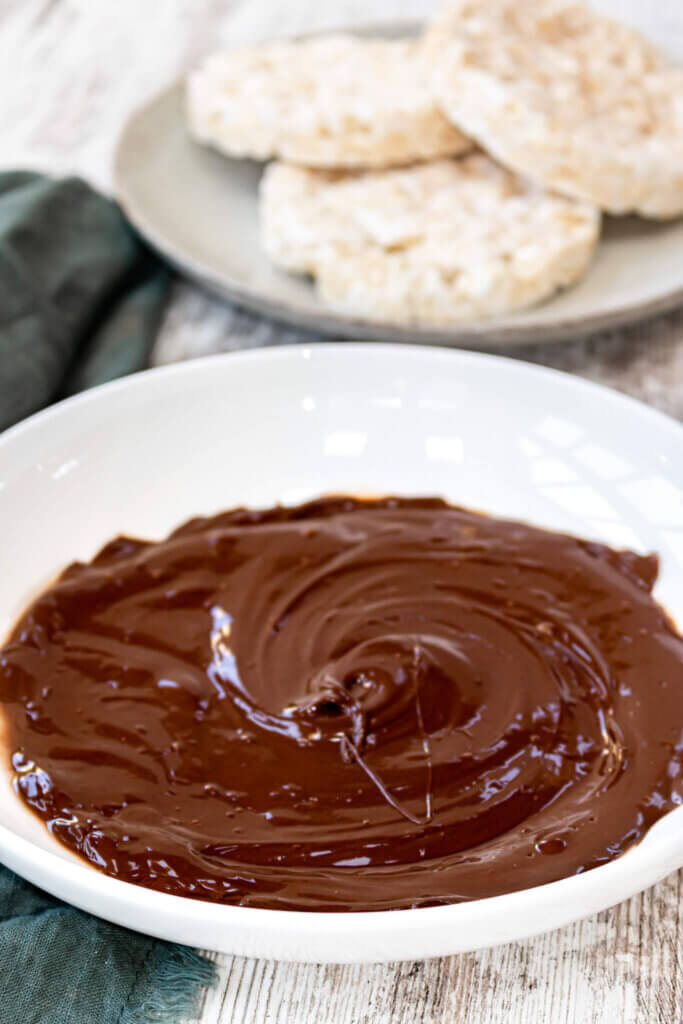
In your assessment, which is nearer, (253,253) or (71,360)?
(71,360)

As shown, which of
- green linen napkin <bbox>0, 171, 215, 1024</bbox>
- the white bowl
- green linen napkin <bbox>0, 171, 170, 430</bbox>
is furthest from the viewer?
green linen napkin <bbox>0, 171, 170, 430</bbox>

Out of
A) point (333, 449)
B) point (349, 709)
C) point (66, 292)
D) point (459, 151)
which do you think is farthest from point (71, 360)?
point (349, 709)

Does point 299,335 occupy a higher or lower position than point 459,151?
lower

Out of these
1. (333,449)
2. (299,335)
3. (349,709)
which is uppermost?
(349,709)

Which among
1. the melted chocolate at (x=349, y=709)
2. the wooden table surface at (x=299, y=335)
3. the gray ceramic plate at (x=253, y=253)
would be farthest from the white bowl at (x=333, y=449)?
the wooden table surface at (x=299, y=335)

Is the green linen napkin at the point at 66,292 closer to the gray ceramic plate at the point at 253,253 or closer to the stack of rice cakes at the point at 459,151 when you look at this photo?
the gray ceramic plate at the point at 253,253

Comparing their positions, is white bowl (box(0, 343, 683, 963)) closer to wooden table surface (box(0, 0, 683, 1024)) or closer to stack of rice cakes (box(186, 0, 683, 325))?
stack of rice cakes (box(186, 0, 683, 325))

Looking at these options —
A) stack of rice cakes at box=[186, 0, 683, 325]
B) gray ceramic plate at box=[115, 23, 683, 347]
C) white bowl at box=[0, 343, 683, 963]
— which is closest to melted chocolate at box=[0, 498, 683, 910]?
white bowl at box=[0, 343, 683, 963]

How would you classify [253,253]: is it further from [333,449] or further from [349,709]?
[349,709]
